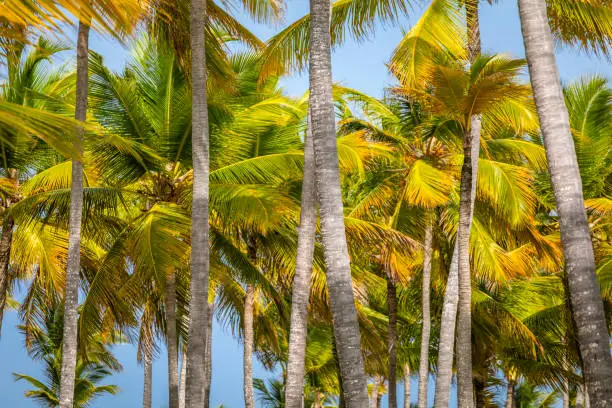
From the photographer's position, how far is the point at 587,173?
2152 centimetres

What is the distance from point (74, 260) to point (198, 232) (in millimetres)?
2481

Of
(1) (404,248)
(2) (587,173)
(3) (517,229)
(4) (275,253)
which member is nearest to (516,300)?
(2) (587,173)

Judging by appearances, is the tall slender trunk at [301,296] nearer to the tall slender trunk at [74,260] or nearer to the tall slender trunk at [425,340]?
the tall slender trunk at [74,260]

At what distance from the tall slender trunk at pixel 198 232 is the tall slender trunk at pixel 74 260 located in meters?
1.81

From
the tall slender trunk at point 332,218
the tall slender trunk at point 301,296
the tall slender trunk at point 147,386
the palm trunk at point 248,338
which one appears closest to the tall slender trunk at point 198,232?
the tall slender trunk at point 301,296

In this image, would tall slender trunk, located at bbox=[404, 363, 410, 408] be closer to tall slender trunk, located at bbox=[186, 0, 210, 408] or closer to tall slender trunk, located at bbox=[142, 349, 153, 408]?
tall slender trunk, located at bbox=[142, 349, 153, 408]

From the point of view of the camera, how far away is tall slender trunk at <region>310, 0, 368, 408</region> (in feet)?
25.0

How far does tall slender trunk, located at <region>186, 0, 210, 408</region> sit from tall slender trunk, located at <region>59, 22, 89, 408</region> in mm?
1807

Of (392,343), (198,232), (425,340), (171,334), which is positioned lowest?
(171,334)

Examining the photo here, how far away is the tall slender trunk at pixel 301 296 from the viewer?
1067cm

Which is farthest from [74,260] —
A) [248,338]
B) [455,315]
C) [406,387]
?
[406,387]

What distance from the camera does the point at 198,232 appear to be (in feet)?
35.9

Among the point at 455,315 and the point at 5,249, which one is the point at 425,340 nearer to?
the point at 455,315

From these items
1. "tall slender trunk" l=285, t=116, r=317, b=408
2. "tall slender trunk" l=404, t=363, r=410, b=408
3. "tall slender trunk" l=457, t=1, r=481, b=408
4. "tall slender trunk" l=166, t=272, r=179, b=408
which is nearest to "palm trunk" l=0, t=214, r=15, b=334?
"tall slender trunk" l=166, t=272, r=179, b=408
